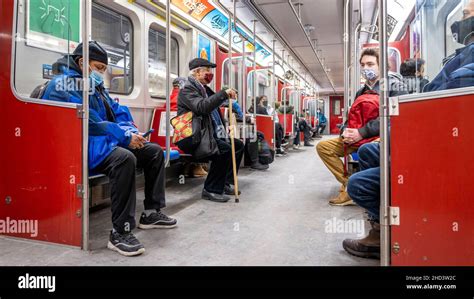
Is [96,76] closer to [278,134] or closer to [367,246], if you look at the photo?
[367,246]

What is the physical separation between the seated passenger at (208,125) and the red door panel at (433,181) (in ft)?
6.45

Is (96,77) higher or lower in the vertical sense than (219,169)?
higher

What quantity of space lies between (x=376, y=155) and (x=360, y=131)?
57cm

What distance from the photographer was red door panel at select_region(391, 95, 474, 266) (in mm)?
1419

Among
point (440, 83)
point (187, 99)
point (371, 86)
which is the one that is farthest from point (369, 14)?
point (440, 83)

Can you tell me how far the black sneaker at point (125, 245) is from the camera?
6.81 ft

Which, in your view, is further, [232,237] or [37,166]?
[232,237]

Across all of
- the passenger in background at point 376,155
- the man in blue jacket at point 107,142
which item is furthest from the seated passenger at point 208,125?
the passenger in background at point 376,155

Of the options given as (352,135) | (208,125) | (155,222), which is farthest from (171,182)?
(352,135)

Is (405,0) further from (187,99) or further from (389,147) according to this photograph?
(389,147)

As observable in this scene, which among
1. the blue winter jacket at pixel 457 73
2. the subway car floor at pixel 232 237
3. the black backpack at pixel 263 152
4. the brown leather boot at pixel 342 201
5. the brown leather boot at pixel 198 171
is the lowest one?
the subway car floor at pixel 232 237

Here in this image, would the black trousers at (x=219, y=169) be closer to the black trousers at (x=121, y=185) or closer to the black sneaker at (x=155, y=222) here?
the black sneaker at (x=155, y=222)

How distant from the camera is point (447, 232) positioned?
147cm

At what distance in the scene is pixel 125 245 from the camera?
6.87ft
